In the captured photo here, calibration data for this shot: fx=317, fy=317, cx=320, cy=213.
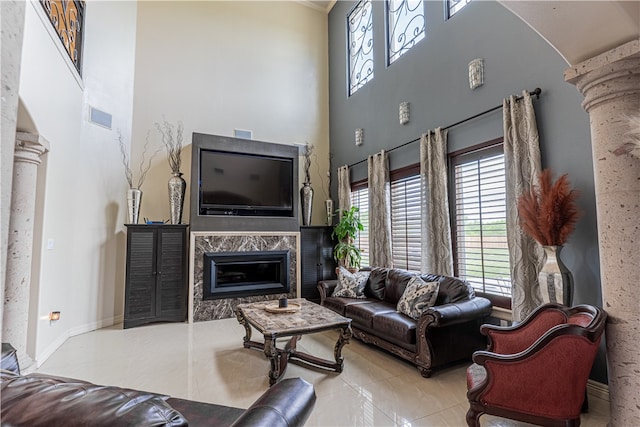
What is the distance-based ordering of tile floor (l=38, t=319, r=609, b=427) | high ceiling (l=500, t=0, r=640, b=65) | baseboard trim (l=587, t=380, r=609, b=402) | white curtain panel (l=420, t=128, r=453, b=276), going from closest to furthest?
1. high ceiling (l=500, t=0, r=640, b=65)
2. tile floor (l=38, t=319, r=609, b=427)
3. baseboard trim (l=587, t=380, r=609, b=402)
4. white curtain panel (l=420, t=128, r=453, b=276)

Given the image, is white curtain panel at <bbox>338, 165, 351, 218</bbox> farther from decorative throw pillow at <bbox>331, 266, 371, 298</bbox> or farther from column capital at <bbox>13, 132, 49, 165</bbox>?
column capital at <bbox>13, 132, 49, 165</bbox>

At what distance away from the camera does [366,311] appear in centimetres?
379

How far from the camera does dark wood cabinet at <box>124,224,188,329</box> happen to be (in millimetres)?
4793

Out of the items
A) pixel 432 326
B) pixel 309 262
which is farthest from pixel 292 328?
pixel 309 262

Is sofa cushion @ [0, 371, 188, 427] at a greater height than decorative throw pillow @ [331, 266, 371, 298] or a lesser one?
greater

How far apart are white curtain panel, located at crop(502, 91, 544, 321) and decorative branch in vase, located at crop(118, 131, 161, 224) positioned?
519 cm

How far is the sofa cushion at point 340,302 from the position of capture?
4.19 metres

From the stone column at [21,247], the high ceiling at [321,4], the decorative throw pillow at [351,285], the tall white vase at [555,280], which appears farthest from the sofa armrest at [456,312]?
the high ceiling at [321,4]

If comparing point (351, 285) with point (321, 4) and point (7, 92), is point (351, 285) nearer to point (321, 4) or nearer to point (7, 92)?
point (7, 92)

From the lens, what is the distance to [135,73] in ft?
18.3

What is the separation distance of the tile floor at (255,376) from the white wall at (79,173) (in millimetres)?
557

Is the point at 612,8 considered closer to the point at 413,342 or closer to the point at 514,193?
the point at 514,193

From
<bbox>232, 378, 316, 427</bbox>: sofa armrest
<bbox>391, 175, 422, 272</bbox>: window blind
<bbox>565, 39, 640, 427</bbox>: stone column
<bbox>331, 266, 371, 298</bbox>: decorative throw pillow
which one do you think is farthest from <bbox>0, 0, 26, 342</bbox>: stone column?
<bbox>391, 175, 422, 272</bbox>: window blind

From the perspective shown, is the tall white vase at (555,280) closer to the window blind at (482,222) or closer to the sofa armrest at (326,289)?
the window blind at (482,222)
